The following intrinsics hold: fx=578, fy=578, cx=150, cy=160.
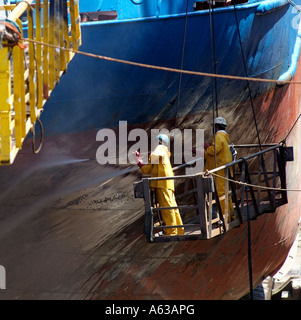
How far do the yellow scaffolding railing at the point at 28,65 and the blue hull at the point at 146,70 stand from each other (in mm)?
715

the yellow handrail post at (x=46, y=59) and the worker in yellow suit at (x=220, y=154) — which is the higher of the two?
the yellow handrail post at (x=46, y=59)

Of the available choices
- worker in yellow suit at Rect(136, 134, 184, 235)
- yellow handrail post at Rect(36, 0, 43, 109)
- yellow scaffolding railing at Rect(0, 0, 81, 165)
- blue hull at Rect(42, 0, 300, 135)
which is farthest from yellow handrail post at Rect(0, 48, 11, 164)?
blue hull at Rect(42, 0, 300, 135)

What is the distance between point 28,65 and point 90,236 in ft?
9.57

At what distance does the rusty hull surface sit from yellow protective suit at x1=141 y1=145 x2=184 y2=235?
118cm

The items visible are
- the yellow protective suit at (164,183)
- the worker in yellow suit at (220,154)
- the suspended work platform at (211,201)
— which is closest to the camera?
the suspended work platform at (211,201)

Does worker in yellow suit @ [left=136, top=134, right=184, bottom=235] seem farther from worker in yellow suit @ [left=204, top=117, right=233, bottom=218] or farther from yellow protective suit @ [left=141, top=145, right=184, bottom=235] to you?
worker in yellow suit @ [left=204, top=117, right=233, bottom=218]

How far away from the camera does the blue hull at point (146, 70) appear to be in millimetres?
7234

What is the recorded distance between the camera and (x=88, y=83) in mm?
7320

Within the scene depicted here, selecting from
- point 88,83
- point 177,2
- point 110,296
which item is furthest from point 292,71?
point 110,296

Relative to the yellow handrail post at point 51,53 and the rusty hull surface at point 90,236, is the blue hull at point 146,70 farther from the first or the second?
the yellow handrail post at point 51,53

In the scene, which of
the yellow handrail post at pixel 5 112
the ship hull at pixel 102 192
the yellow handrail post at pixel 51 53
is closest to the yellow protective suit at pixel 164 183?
the ship hull at pixel 102 192

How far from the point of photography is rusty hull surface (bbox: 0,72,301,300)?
746cm

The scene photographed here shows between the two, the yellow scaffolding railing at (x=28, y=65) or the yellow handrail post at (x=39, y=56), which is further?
the yellow handrail post at (x=39, y=56)

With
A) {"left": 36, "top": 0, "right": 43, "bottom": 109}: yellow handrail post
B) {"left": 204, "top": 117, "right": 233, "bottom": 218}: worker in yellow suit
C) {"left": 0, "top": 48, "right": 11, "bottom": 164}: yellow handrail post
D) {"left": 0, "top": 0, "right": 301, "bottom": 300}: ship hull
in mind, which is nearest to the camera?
{"left": 0, "top": 48, "right": 11, "bottom": 164}: yellow handrail post
